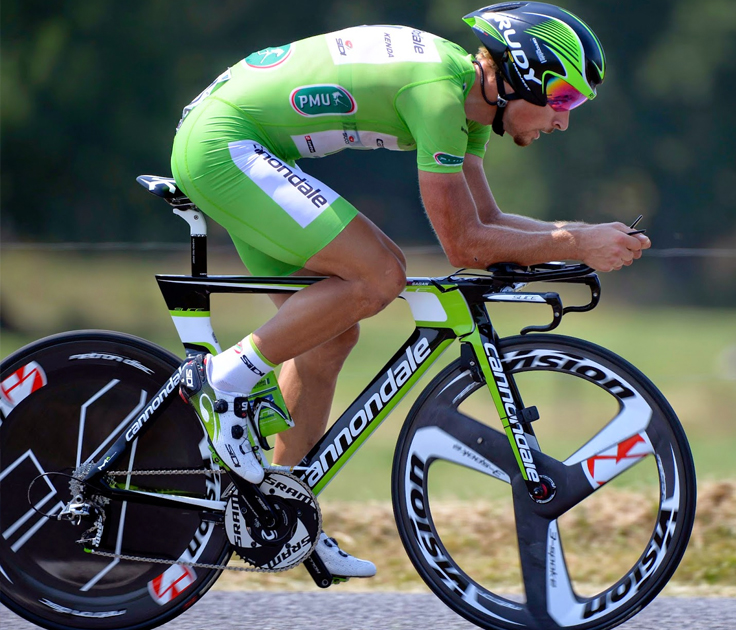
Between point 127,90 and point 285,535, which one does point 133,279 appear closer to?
point 127,90

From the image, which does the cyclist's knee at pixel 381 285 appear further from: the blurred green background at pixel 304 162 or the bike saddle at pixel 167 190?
the blurred green background at pixel 304 162

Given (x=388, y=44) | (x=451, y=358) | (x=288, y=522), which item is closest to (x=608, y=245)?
(x=388, y=44)

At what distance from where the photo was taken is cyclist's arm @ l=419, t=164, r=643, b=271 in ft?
8.40

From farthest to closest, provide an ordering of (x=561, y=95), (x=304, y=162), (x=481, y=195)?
1. (x=304, y=162)
2. (x=481, y=195)
3. (x=561, y=95)

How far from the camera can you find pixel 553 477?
2814 millimetres

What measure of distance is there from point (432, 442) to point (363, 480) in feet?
5.41

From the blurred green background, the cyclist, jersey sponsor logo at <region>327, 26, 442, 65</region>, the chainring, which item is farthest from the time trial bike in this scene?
the blurred green background

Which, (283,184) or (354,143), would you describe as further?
(354,143)

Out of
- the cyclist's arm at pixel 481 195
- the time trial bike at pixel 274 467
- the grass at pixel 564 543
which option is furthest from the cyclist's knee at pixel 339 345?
the grass at pixel 564 543

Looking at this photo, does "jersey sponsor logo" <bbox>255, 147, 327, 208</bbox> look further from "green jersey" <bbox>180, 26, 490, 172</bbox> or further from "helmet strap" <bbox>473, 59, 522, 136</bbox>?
"helmet strap" <bbox>473, 59, 522, 136</bbox>

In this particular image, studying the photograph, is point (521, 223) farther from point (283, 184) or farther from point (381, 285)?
point (283, 184)

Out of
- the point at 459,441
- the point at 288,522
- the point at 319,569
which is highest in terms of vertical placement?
the point at 459,441

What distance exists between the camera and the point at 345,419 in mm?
2898

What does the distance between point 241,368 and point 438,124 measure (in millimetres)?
859
